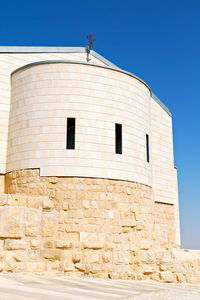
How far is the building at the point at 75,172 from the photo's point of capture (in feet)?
36.7

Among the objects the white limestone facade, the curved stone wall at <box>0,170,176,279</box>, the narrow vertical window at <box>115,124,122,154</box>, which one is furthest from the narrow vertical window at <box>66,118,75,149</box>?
the narrow vertical window at <box>115,124,122,154</box>

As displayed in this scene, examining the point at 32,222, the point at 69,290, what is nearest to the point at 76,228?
the point at 32,222

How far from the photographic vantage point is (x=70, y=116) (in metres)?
12.5

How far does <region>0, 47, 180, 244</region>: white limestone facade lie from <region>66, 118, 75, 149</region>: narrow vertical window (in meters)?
0.36

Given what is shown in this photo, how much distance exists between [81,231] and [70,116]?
4068 millimetres

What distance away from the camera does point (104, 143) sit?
12594mm

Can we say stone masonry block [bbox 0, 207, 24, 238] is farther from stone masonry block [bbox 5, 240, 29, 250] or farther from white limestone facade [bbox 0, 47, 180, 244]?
white limestone facade [bbox 0, 47, 180, 244]

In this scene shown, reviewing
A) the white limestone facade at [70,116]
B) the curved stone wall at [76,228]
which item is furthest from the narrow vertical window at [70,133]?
the curved stone wall at [76,228]

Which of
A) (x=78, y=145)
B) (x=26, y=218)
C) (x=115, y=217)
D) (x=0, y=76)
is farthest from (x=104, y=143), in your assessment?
(x=0, y=76)

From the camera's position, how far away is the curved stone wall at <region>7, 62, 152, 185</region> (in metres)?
12.2

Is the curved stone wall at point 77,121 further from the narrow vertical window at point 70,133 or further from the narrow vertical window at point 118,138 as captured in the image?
the narrow vertical window at point 70,133

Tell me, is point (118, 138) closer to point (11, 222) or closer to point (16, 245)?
point (11, 222)

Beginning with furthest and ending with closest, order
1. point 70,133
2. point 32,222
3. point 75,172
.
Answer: point 70,133 → point 75,172 → point 32,222

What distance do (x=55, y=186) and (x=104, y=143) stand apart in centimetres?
236
